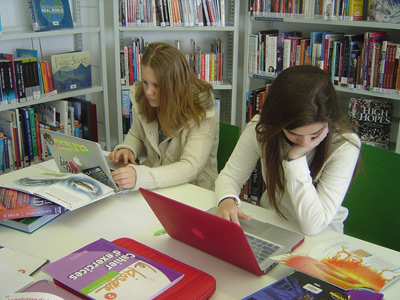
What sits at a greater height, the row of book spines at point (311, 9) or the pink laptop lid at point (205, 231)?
the row of book spines at point (311, 9)

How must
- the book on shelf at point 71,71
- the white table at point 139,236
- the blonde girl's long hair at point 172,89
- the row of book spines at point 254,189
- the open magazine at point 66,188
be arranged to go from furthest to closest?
the row of book spines at point 254,189
the book on shelf at point 71,71
the blonde girl's long hair at point 172,89
the open magazine at point 66,188
the white table at point 139,236

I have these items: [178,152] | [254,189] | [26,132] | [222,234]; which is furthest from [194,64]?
[222,234]

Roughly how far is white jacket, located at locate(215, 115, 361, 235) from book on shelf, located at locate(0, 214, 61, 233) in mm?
530

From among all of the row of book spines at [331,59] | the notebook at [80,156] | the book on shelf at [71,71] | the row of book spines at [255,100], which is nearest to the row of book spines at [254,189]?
the row of book spines at [255,100]

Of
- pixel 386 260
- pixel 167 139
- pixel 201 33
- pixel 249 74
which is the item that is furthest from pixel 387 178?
pixel 201 33

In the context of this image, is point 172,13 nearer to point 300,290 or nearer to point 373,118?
point 373,118

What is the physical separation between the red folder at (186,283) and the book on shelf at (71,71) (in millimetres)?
1885

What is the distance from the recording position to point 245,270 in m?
1.11

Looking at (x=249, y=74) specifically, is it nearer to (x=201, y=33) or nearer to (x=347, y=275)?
(x=201, y=33)

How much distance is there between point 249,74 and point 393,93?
0.96 metres

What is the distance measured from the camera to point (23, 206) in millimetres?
1335

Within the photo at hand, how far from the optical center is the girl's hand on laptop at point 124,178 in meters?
1.53

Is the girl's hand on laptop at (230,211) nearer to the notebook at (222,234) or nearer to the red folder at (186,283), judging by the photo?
the notebook at (222,234)

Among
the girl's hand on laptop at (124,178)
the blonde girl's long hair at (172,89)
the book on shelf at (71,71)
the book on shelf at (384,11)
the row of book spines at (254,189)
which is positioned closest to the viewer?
the girl's hand on laptop at (124,178)
